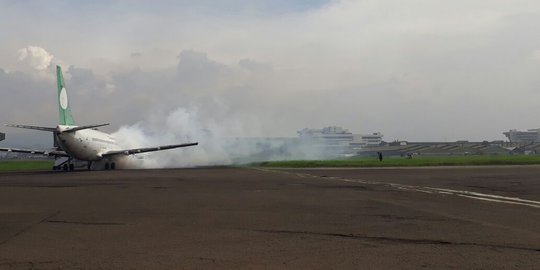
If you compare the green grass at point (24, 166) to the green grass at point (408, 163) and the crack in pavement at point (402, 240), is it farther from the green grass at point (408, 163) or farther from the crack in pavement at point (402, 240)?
the crack in pavement at point (402, 240)

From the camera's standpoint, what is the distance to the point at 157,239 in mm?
9172

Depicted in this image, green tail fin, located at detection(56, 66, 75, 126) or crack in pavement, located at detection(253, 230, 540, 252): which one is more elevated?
green tail fin, located at detection(56, 66, 75, 126)

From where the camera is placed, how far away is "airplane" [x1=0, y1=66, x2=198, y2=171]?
45969 mm

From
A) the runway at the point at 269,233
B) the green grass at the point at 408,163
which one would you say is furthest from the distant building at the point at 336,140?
the runway at the point at 269,233

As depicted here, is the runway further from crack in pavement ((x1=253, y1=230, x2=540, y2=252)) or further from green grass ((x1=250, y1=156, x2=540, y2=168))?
green grass ((x1=250, y1=156, x2=540, y2=168))

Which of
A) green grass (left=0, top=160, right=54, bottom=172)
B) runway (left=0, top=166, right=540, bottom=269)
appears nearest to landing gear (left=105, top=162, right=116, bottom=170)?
green grass (left=0, top=160, right=54, bottom=172)

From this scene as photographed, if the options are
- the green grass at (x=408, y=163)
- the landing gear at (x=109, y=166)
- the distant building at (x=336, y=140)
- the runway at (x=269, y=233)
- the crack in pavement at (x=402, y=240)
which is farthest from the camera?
the distant building at (x=336, y=140)

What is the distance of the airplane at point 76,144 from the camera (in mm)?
45969

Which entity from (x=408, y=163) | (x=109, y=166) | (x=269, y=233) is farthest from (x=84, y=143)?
(x=269, y=233)

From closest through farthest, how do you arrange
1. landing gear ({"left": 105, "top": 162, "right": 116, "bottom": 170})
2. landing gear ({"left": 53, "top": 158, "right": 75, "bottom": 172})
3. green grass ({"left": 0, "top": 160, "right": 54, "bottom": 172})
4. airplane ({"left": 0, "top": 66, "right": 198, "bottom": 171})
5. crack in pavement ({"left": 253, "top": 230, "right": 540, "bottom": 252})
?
1. crack in pavement ({"left": 253, "top": 230, "right": 540, "bottom": 252})
2. airplane ({"left": 0, "top": 66, "right": 198, "bottom": 171})
3. landing gear ({"left": 53, "top": 158, "right": 75, "bottom": 172})
4. landing gear ({"left": 105, "top": 162, "right": 116, "bottom": 170})
5. green grass ({"left": 0, "top": 160, "right": 54, "bottom": 172})

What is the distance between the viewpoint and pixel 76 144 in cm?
4728

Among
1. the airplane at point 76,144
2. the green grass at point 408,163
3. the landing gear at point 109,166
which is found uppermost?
the airplane at point 76,144

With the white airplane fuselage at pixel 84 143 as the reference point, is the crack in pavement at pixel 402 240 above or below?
below

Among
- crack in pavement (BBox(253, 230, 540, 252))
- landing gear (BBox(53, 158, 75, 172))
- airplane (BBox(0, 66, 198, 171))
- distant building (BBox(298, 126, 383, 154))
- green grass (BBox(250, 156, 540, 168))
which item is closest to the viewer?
crack in pavement (BBox(253, 230, 540, 252))
